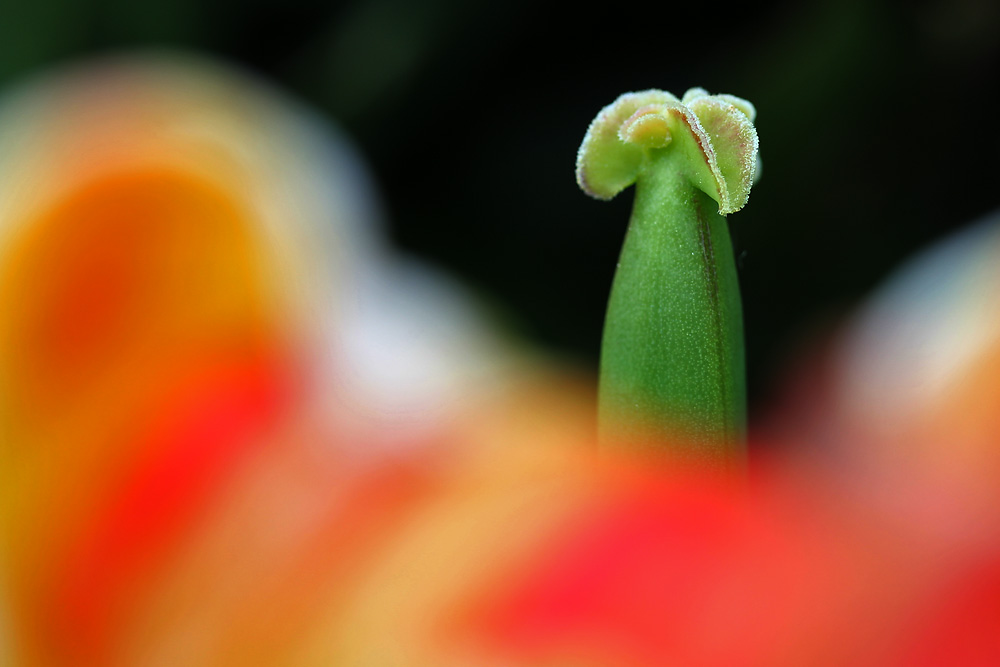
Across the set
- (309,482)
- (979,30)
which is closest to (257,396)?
(309,482)

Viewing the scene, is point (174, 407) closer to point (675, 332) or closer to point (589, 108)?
point (675, 332)

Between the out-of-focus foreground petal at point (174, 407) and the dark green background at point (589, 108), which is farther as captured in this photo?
the dark green background at point (589, 108)

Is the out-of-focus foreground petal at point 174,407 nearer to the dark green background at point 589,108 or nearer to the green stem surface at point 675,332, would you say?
the green stem surface at point 675,332

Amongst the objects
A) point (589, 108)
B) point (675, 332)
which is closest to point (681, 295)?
point (675, 332)

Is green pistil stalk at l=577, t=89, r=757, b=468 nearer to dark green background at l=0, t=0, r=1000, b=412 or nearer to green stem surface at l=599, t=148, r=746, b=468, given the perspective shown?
green stem surface at l=599, t=148, r=746, b=468

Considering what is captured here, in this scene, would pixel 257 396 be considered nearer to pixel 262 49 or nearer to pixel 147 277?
pixel 147 277

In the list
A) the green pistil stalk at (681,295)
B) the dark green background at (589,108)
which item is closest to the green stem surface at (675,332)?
the green pistil stalk at (681,295)

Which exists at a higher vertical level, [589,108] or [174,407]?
[589,108]
